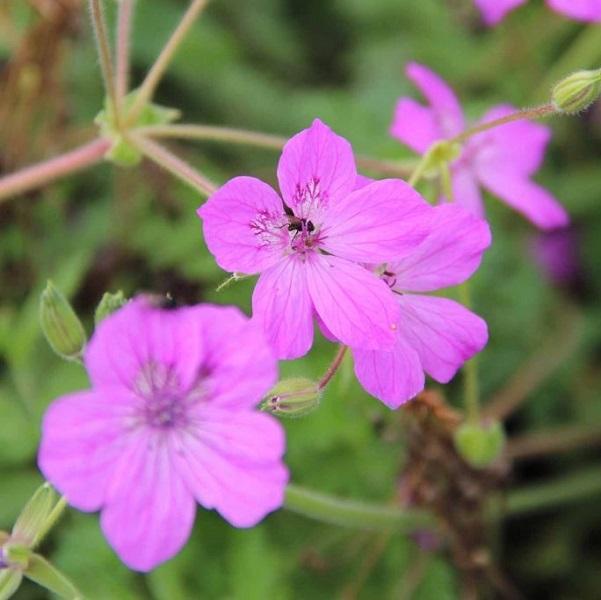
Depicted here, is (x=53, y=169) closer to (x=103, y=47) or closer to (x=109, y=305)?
(x=103, y=47)

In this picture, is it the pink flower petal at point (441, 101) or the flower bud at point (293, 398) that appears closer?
the flower bud at point (293, 398)

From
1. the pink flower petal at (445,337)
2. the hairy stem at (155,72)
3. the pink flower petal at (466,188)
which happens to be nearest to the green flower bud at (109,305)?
the pink flower petal at (445,337)

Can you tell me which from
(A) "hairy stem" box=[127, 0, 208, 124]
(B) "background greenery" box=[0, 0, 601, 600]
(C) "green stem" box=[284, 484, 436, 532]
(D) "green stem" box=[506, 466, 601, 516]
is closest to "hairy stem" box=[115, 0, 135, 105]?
(A) "hairy stem" box=[127, 0, 208, 124]

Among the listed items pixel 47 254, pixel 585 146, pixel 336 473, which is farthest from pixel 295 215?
pixel 585 146

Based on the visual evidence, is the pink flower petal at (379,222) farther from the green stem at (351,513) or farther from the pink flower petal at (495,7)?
the pink flower petal at (495,7)

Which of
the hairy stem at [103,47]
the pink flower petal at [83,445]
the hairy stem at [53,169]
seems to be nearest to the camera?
the pink flower petal at [83,445]

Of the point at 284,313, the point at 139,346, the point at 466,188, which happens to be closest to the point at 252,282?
the point at 466,188
